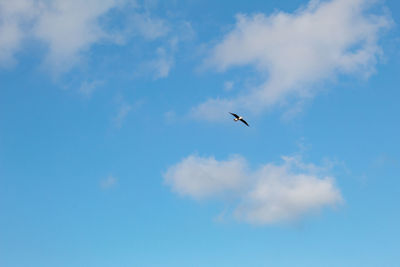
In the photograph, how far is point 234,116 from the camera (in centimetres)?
7675
